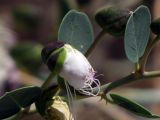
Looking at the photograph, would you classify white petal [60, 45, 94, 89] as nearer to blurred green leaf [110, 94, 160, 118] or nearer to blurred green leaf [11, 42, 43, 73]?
blurred green leaf [110, 94, 160, 118]

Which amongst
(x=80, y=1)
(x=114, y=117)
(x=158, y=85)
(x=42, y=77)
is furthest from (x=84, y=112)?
(x=158, y=85)

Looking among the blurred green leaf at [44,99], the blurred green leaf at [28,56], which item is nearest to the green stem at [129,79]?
the blurred green leaf at [44,99]

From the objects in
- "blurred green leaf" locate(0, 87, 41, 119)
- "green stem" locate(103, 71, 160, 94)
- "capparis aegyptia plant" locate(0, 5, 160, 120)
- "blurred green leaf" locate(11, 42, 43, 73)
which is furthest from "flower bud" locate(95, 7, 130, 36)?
"blurred green leaf" locate(11, 42, 43, 73)

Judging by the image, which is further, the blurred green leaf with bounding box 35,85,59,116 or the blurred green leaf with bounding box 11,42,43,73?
the blurred green leaf with bounding box 11,42,43,73

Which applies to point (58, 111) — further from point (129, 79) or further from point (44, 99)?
point (129, 79)

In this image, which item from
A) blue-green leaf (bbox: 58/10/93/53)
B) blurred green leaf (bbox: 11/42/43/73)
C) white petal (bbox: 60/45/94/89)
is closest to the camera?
white petal (bbox: 60/45/94/89)

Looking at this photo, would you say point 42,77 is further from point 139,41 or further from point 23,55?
point 139,41
